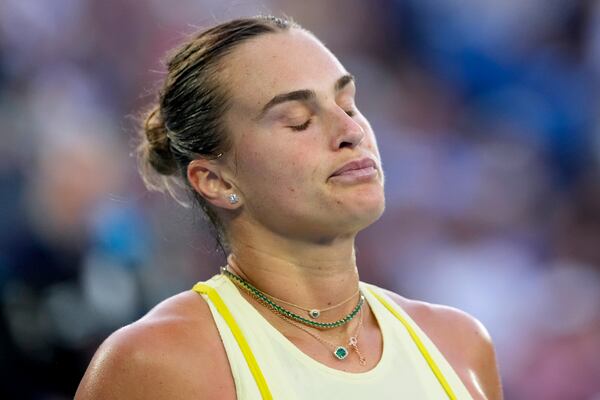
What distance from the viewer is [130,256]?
3252 millimetres

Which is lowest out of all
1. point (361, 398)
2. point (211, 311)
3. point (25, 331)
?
point (25, 331)

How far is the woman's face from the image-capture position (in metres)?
1.76

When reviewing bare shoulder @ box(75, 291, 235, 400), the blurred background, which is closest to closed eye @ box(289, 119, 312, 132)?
bare shoulder @ box(75, 291, 235, 400)

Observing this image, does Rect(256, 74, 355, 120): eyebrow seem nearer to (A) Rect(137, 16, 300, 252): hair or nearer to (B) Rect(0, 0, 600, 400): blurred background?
(A) Rect(137, 16, 300, 252): hair

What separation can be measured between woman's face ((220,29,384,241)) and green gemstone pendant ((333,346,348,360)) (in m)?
0.23

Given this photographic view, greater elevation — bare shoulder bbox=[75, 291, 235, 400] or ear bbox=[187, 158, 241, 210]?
ear bbox=[187, 158, 241, 210]

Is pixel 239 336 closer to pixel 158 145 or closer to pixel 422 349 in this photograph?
pixel 422 349

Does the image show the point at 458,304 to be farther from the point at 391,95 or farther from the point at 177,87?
the point at 177,87

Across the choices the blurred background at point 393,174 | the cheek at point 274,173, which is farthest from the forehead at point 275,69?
the blurred background at point 393,174

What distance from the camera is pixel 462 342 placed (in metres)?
2.04

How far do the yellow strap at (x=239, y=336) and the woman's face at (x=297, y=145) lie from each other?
180 mm

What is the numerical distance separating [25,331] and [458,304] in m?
1.76

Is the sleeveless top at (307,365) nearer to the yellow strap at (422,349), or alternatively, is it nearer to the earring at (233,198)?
the yellow strap at (422,349)

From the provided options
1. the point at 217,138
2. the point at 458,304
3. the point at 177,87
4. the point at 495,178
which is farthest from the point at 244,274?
the point at 495,178
